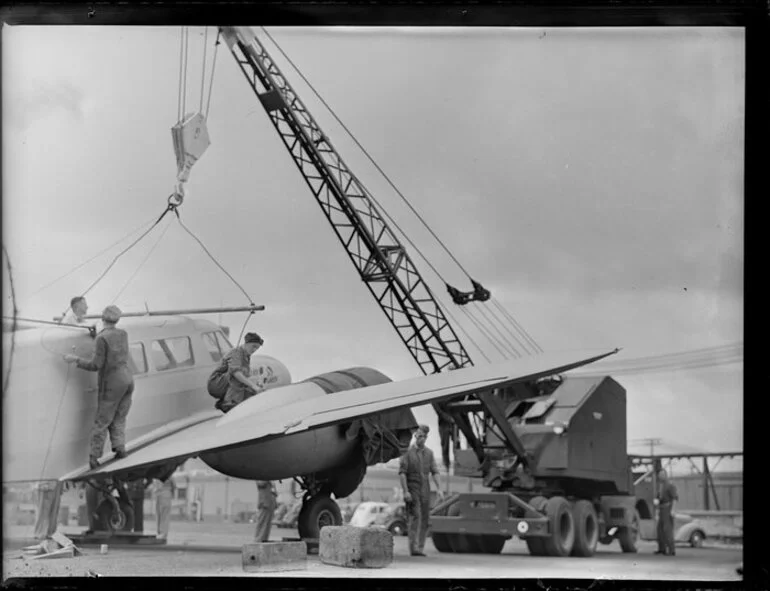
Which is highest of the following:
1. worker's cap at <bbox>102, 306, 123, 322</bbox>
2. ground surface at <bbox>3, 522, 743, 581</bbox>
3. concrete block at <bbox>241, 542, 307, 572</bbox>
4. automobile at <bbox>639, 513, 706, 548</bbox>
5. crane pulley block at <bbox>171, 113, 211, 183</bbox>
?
crane pulley block at <bbox>171, 113, 211, 183</bbox>

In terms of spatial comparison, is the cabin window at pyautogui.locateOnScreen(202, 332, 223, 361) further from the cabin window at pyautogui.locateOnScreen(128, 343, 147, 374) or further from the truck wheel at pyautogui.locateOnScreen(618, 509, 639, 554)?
the truck wheel at pyautogui.locateOnScreen(618, 509, 639, 554)

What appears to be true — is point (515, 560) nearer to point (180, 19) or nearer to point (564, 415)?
point (564, 415)

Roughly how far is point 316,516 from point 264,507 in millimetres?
581

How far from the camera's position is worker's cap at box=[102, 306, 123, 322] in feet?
36.0

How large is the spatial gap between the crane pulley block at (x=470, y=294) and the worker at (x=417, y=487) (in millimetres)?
1621

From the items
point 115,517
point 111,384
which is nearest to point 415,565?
point 111,384

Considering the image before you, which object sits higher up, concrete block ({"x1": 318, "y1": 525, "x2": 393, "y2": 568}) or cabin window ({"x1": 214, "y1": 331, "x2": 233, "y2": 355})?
cabin window ({"x1": 214, "y1": 331, "x2": 233, "y2": 355})

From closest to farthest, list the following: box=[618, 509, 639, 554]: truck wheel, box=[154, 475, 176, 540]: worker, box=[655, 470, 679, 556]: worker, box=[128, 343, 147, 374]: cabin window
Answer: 1. box=[655, 470, 679, 556]: worker
2. box=[128, 343, 147, 374]: cabin window
3. box=[618, 509, 639, 554]: truck wheel
4. box=[154, 475, 176, 540]: worker

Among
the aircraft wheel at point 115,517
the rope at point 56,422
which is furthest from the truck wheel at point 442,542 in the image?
the rope at point 56,422

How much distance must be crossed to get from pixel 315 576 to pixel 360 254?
5799mm

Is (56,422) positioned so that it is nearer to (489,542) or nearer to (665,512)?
(489,542)

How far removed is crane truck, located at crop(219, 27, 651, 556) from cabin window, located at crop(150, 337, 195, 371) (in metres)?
2.35

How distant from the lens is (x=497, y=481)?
13062mm

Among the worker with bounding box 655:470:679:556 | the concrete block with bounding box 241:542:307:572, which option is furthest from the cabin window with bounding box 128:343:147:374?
the worker with bounding box 655:470:679:556
